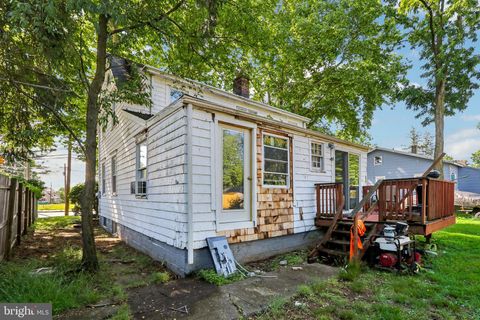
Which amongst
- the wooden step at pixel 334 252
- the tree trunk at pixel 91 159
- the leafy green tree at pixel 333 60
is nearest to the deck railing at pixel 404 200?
the wooden step at pixel 334 252

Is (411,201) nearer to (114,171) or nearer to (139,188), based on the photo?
(139,188)

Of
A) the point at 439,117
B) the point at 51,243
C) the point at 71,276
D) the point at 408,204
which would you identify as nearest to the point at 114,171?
the point at 51,243

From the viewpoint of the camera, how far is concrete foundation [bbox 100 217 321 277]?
4652mm

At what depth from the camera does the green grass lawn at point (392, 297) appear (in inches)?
132

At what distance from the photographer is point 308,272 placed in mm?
4898

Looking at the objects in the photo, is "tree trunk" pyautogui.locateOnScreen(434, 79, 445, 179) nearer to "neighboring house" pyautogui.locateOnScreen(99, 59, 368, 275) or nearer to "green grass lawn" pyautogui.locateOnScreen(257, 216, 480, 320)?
"neighboring house" pyautogui.locateOnScreen(99, 59, 368, 275)

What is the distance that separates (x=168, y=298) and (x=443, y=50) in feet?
56.2

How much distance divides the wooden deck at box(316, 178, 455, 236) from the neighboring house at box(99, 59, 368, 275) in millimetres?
390

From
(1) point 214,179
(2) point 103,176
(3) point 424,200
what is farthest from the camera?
(2) point 103,176

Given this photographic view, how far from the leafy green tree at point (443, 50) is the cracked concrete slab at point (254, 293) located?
12.2 m

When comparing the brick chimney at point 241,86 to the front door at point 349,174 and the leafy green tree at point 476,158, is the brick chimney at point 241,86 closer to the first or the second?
the front door at point 349,174

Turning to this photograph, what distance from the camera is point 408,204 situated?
6.08 metres

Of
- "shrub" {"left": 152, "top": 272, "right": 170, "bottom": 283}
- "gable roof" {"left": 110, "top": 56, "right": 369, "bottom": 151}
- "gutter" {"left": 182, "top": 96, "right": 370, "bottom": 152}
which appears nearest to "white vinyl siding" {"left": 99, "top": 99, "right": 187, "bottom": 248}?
"gutter" {"left": 182, "top": 96, "right": 370, "bottom": 152}

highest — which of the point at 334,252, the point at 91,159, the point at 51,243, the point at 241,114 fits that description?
the point at 241,114
